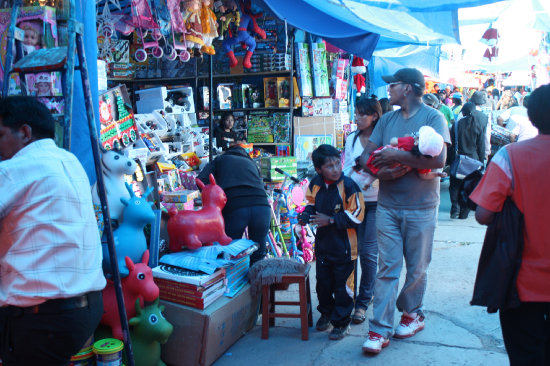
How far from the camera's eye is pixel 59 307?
2135 mm

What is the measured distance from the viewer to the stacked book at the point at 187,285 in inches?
143

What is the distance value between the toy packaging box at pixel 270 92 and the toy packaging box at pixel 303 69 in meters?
0.41

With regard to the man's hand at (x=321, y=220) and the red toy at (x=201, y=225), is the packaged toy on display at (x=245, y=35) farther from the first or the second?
the man's hand at (x=321, y=220)

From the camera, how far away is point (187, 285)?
365cm

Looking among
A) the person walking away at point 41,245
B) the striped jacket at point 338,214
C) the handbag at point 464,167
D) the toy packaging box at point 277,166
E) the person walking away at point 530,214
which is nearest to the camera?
the person walking away at point 41,245

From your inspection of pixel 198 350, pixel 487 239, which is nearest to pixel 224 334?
pixel 198 350

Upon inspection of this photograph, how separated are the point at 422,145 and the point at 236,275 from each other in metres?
1.87

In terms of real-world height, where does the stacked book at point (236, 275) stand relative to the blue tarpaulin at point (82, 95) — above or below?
below

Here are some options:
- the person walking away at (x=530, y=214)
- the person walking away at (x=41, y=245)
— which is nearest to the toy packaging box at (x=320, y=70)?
the person walking away at (x=530, y=214)

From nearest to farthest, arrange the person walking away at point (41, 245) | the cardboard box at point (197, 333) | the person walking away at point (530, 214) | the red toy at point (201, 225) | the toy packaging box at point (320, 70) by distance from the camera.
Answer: the person walking away at point (41, 245), the person walking away at point (530, 214), the cardboard box at point (197, 333), the red toy at point (201, 225), the toy packaging box at point (320, 70)

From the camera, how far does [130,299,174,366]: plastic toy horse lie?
3355mm

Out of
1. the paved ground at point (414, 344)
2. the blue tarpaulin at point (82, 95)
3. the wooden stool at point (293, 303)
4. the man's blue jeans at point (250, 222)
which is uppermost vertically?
the blue tarpaulin at point (82, 95)

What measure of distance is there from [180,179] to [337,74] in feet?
12.6

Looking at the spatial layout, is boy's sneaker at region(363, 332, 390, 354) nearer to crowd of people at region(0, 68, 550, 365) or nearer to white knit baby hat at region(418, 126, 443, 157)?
crowd of people at region(0, 68, 550, 365)
